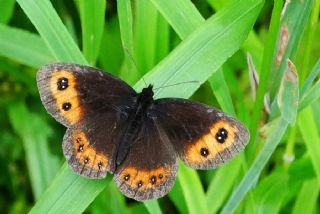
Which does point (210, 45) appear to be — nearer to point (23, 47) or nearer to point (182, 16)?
point (182, 16)

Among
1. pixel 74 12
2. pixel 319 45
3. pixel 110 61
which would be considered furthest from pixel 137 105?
pixel 319 45

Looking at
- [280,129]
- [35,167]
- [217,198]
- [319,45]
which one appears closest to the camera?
[280,129]

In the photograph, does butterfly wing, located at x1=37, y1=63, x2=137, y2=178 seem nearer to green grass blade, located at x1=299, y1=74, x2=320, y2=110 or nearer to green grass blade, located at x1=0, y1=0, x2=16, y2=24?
green grass blade, located at x1=299, y1=74, x2=320, y2=110

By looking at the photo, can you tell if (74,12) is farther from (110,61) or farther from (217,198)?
(217,198)

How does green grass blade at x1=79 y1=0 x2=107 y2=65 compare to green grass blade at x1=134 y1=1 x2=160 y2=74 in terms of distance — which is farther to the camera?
green grass blade at x1=134 y1=1 x2=160 y2=74

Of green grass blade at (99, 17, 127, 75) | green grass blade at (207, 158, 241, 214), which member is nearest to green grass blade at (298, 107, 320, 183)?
green grass blade at (207, 158, 241, 214)

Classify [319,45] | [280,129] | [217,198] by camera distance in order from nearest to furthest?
[280,129]
[217,198]
[319,45]
